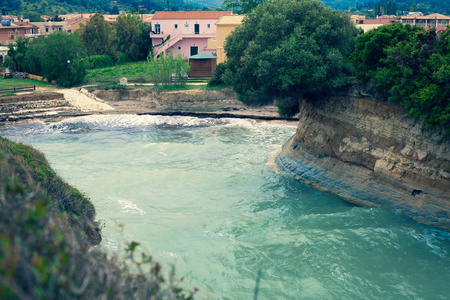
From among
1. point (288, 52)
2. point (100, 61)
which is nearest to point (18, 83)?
point (100, 61)

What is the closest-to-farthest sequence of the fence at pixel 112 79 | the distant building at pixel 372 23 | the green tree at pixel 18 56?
the distant building at pixel 372 23 < the fence at pixel 112 79 < the green tree at pixel 18 56

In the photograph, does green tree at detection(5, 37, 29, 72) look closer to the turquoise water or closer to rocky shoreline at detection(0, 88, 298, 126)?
rocky shoreline at detection(0, 88, 298, 126)

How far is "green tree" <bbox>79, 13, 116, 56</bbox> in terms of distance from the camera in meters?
58.2

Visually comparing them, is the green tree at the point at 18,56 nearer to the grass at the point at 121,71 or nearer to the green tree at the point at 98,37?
the green tree at the point at 98,37

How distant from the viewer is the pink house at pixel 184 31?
191ft

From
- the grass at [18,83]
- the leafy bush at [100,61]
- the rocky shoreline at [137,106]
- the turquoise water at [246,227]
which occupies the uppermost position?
the leafy bush at [100,61]

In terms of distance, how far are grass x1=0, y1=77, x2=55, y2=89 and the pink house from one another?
1529 cm

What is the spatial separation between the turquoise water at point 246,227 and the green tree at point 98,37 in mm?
31846

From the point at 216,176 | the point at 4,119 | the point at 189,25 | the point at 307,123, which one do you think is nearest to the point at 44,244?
the point at 216,176

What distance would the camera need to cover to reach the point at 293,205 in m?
19.7

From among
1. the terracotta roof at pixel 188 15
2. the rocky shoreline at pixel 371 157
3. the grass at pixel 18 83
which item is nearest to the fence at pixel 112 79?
the grass at pixel 18 83

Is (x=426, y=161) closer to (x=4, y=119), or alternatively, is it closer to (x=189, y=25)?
(x=4, y=119)

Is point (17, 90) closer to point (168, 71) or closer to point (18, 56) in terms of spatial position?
point (18, 56)

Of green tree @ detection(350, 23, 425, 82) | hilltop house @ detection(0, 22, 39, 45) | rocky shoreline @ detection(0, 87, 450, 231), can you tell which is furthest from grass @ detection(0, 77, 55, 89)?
green tree @ detection(350, 23, 425, 82)
